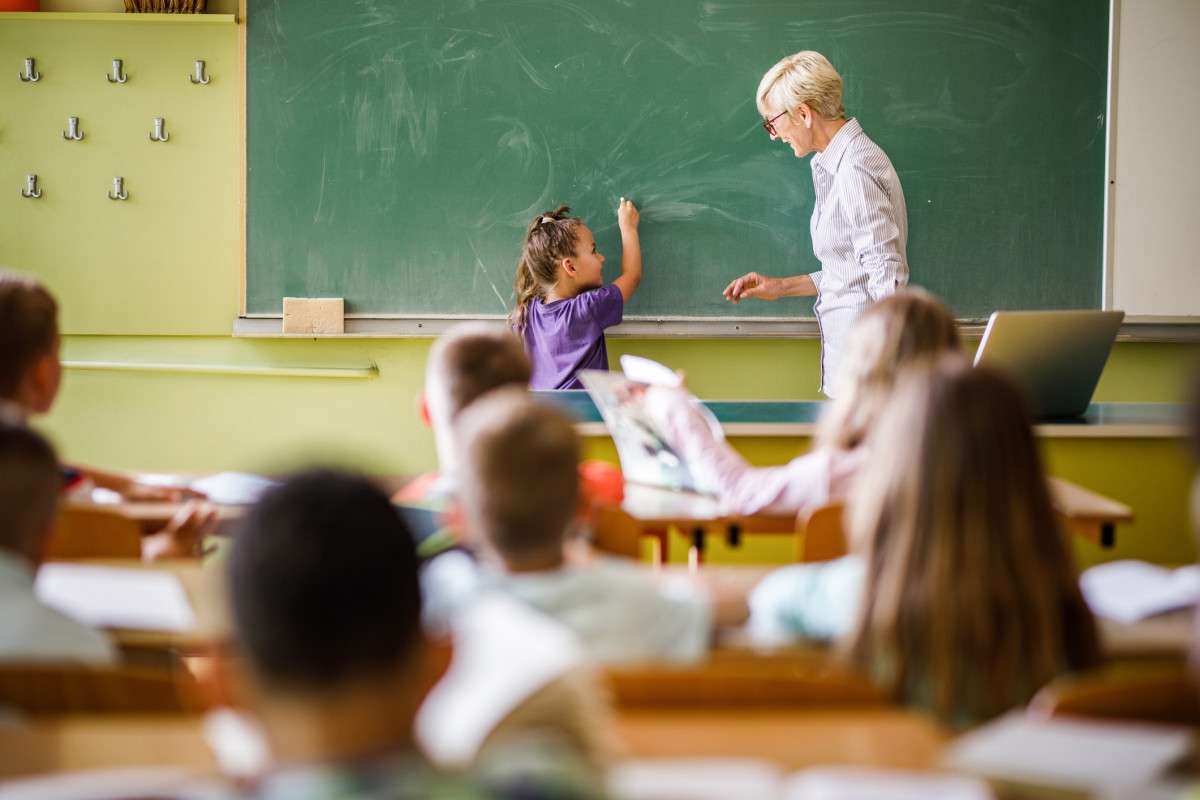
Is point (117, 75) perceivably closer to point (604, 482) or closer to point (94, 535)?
point (94, 535)

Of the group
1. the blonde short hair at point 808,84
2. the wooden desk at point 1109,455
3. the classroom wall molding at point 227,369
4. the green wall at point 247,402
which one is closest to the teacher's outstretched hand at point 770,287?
the green wall at point 247,402

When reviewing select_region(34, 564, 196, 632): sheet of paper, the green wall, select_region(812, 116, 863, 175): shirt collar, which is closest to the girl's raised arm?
the green wall

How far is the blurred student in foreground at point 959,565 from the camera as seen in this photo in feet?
3.99

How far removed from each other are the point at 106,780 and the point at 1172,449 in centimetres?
280

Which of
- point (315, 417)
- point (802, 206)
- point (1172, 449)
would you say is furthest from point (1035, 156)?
point (315, 417)

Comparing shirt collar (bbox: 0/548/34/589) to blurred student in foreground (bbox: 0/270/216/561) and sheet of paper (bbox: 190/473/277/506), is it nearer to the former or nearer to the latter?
blurred student in foreground (bbox: 0/270/216/561)

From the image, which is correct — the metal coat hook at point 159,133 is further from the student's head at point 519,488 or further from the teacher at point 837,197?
the student's head at point 519,488

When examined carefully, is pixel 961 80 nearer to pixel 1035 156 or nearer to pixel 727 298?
pixel 1035 156

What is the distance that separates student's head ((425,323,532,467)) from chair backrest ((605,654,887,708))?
98 centimetres

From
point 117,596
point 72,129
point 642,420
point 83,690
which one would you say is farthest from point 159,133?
point 83,690

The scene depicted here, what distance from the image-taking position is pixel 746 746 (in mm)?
938

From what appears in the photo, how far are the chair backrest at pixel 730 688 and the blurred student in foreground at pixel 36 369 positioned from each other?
1.34 m

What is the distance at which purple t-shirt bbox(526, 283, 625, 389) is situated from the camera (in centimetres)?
366

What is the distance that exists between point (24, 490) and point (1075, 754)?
1231 millimetres
